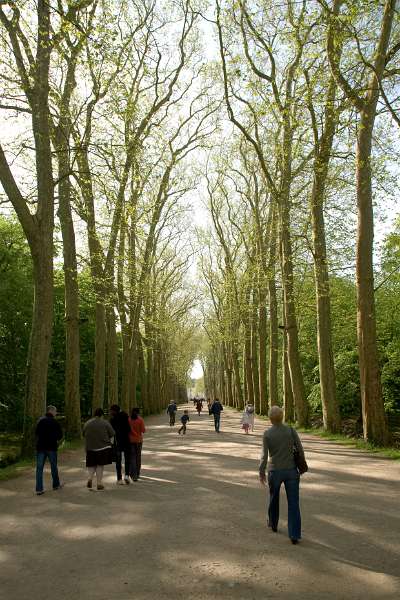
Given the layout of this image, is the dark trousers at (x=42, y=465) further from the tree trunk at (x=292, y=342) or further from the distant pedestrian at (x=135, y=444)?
the tree trunk at (x=292, y=342)

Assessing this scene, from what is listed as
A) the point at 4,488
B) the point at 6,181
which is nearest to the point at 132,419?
the point at 4,488

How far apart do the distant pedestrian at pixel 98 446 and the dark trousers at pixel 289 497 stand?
4667mm

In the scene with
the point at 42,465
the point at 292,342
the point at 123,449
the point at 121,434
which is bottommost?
the point at 42,465

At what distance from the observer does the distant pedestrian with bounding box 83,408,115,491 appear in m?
10.5

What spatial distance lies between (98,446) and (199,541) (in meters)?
4.61

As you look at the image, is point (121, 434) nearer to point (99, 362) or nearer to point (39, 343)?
point (39, 343)

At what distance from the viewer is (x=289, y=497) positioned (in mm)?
6371

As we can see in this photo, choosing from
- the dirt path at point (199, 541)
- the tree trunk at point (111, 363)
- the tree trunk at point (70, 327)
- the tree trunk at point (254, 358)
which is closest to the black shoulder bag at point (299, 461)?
the dirt path at point (199, 541)

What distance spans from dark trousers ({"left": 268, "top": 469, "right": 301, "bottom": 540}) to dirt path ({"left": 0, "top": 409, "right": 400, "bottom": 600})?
173 mm

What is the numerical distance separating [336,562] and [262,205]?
29369mm

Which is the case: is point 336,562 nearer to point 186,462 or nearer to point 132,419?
point 132,419

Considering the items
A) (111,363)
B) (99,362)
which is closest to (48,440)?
(99,362)

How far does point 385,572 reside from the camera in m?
5.11

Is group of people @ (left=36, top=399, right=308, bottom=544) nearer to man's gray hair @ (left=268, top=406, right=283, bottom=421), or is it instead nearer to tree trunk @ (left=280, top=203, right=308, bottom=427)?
man's gray hair @ (left=268, top=406, right=283, bottom=421)
